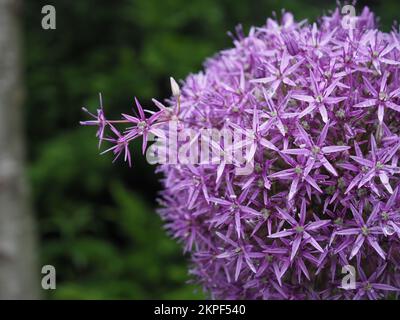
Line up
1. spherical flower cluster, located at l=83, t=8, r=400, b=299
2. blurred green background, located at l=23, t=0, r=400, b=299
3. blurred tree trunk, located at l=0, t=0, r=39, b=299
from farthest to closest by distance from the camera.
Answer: blurred green background, located at l=23, t=0, r=400, b=299, blurred tree trunk, located at l=0, t=0, r=39, b=299, spherical flower cluster, located at l=83, t=8, r=400, b=299

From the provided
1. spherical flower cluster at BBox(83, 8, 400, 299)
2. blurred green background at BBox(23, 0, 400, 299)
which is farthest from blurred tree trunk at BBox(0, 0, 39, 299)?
spherical flower cluster at BBox(83, 8, 400, 299)

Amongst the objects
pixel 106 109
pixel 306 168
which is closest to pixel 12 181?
pixel 106 109

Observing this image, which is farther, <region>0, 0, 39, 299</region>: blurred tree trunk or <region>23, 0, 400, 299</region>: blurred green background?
<region>23, 0, 400, 299</region>: blurred green background

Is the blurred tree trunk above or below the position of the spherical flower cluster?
above

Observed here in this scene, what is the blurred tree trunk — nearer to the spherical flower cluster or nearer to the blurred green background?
the blurred green background

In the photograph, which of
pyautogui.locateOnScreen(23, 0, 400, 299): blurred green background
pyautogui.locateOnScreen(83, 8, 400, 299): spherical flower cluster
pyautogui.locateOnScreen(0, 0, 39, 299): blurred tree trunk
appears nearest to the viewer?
pyautogui.locateOnScreen(83, 8, 400, 299): spherical flower cluster

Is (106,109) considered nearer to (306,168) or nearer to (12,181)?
(12,181)
